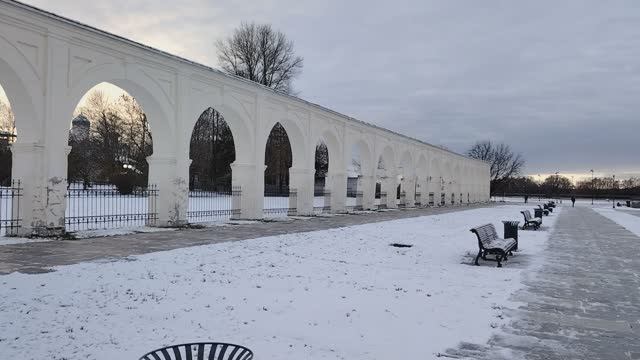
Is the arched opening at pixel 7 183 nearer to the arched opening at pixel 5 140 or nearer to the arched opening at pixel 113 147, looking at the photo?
the arched opening at pixel 5 140

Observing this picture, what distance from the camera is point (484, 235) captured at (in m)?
11.1

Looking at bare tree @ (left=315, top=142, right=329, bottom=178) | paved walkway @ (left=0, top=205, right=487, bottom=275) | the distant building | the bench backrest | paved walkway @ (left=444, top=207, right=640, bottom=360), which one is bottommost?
paved walkway @ (left=444, top=207, right=640, bottom=360)

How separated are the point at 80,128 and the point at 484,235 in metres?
53.5

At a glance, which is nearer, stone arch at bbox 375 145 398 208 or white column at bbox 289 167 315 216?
white column at bbox 289 167 315 216

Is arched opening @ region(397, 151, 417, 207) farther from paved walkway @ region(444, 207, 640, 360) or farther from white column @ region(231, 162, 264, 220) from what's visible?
paved walkway @ region(444, 207, 640, 360)

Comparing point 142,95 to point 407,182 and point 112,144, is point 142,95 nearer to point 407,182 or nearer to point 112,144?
point 407,182

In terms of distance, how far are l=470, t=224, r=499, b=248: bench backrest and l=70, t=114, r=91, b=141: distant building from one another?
47.8 meters

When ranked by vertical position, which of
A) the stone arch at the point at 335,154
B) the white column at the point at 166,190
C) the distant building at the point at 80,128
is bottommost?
the white column at the point at 166,190

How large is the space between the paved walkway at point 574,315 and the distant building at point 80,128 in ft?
166

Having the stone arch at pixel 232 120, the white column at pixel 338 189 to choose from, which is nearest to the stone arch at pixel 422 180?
the white column at pixel 338 189

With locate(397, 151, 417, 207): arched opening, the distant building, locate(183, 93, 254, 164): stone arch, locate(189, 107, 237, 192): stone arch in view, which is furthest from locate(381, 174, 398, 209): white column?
the distant building

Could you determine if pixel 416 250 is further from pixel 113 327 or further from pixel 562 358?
pixel 113 327

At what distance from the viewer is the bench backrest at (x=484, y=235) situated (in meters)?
10.5

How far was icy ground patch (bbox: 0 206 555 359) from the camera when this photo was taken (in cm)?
474
